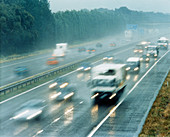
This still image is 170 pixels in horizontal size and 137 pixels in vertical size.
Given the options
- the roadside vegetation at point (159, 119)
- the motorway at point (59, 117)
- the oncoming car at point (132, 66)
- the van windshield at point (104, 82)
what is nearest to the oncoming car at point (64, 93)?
the motorway at point (59, 117)

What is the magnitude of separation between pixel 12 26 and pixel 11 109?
55594mm

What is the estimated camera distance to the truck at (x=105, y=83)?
87.3 feet

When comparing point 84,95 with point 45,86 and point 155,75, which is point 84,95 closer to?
point 45,86

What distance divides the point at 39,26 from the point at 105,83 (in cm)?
7359

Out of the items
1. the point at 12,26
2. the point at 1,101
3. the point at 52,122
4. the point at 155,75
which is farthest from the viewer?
the point at 12,26

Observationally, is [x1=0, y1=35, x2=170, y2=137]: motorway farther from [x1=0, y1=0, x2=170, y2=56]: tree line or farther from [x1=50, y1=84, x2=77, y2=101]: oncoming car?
[x1=0, y1=0, x2=170, y2=56]: tree line

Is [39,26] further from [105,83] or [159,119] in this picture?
[159,119]

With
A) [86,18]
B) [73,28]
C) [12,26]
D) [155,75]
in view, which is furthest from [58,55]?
[86,18]

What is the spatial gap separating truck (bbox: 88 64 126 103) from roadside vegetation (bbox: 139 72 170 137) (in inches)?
Result: 156

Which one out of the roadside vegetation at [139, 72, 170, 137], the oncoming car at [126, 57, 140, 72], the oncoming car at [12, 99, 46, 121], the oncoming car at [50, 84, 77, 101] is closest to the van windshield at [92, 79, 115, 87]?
the oncoming car at [50, 84, 77, 101]

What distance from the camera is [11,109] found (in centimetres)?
2591

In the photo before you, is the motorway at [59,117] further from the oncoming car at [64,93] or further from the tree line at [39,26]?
the tree line at [39,26]

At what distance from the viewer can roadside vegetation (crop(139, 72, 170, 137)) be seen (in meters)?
18.7

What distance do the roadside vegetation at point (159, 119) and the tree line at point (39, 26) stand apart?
182ft
